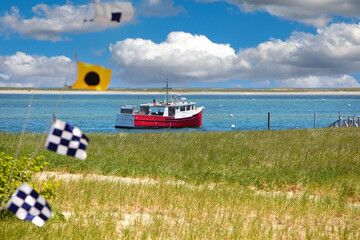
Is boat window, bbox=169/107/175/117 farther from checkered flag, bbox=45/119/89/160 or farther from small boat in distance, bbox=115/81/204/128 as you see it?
checkered flag, bbox=45/119/89/160

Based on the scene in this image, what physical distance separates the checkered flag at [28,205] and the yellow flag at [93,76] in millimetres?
1404

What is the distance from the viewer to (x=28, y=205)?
14.5ft

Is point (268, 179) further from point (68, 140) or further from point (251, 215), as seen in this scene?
point (68, 140)

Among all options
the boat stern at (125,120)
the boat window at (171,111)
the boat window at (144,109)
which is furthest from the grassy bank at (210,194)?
the boat window at (144,109)

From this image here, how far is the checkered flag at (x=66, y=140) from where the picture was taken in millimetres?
3930

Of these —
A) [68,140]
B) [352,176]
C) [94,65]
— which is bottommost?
[352,176]

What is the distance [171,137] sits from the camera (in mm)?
24656

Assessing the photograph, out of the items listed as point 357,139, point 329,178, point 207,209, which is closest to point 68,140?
point 207,209

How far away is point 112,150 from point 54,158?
13.2 ft

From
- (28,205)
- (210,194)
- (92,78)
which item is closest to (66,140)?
(92,78)

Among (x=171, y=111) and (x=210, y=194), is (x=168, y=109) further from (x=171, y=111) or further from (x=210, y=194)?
(x=210, y=194)

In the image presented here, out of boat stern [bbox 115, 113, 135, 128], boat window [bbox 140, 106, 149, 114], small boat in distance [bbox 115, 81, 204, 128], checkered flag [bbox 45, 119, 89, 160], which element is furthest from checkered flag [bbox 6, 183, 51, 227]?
boat window [bbox 140, 106, 149, 114]

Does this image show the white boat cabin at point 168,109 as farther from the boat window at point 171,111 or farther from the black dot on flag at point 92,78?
the black dot on flag at point 92,78

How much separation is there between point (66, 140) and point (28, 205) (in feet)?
3.40
